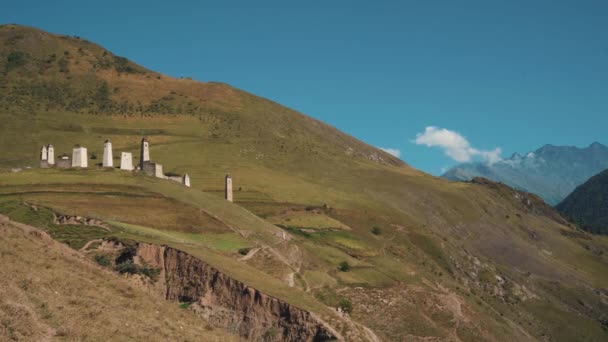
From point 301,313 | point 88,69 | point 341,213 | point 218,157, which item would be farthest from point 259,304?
point 88,69

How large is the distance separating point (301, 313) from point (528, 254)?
9724cm

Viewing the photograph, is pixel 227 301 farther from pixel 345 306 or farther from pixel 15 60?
pixel 15 60

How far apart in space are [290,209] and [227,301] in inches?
1924

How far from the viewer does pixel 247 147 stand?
129 m

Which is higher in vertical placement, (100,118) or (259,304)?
(100,118)

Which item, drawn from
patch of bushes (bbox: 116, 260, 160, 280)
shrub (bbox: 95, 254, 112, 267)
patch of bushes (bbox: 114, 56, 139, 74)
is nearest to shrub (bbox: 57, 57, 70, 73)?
patch of bushes (bbox: 114, 56, 139, 74)

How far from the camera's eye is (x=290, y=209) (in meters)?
85.2

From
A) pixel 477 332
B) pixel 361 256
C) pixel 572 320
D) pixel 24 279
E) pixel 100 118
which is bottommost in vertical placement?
pixel 572 320

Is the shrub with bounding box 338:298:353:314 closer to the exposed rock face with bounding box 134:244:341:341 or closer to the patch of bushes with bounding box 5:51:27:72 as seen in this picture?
the exposed rock face with bounding box 134:244:341:341

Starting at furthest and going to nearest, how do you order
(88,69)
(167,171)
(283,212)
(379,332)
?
(88,69) → (167,171) → (283,212) → (379,332)

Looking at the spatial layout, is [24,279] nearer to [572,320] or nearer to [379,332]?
[379,332]

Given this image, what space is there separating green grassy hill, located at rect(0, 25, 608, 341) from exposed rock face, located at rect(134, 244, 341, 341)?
1043mm

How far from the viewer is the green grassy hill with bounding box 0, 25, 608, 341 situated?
162 feet

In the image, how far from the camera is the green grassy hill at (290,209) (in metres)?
49.4
